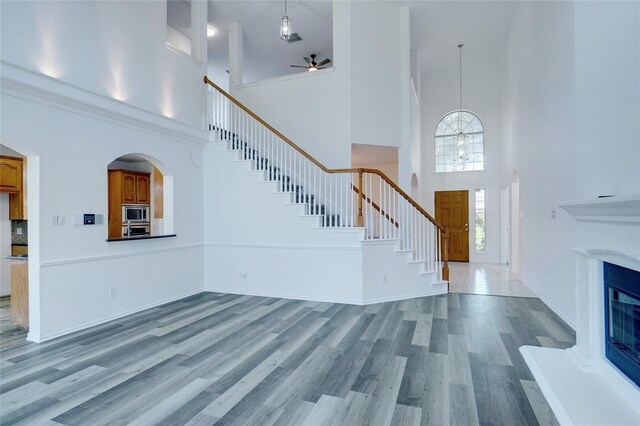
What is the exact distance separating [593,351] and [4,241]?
8.03 metres

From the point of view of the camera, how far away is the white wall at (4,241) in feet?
17.2

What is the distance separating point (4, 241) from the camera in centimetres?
528

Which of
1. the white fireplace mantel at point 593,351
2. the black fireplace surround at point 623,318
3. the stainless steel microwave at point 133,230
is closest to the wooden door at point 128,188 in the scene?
the stainless steel microwave at point 133,230

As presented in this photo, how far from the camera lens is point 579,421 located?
1974mm

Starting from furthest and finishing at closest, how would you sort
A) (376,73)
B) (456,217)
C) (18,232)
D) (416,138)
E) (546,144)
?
(456,217) → (416,138) → (376,73) → (18,232) → (546,144)

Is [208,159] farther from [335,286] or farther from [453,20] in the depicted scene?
[453,20]

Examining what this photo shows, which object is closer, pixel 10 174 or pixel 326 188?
pixel 10 174

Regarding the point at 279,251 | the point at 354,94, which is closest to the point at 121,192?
the point at 279,251

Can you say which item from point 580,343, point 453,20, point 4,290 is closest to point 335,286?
point 580,343

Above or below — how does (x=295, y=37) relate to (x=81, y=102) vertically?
above

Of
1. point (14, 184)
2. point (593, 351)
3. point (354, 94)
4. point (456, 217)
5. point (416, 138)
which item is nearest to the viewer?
point (593, 351)

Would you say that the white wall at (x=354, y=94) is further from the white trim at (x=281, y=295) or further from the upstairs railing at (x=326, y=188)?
the white trim at (x=281, y=295)

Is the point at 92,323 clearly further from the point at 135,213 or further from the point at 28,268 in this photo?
the point at 135,213

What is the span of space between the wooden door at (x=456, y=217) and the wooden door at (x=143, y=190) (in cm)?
A: 782
